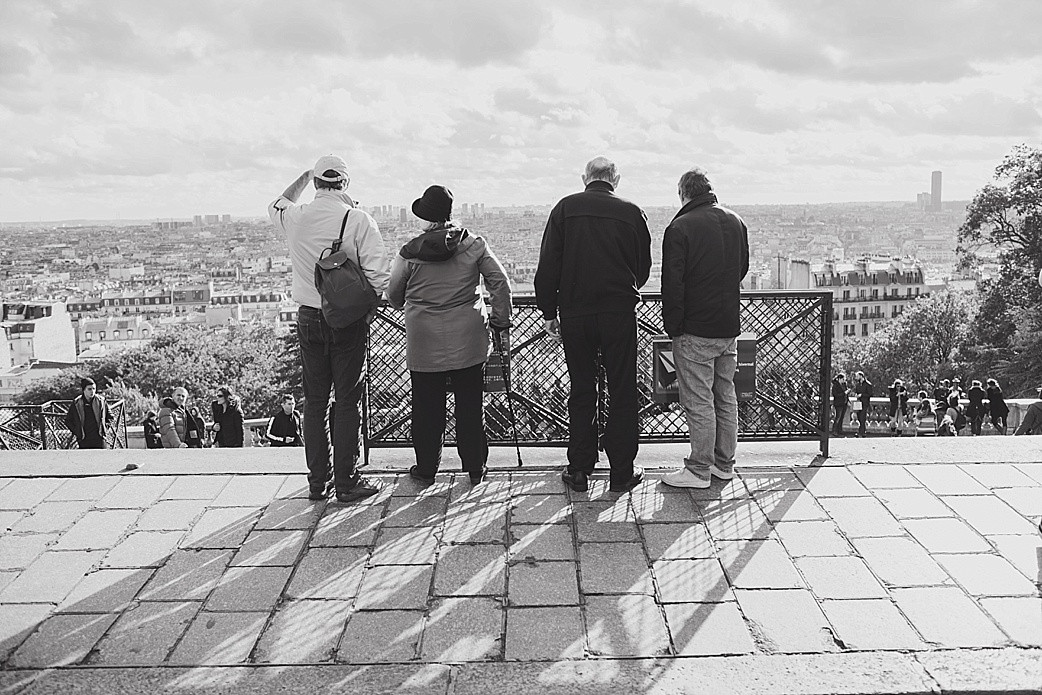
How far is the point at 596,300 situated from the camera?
17.5 feet

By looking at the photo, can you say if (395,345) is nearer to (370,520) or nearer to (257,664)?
(370,520)

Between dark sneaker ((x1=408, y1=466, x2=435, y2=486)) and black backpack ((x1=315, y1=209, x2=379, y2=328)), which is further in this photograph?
dark sneaker ((x1=408, y1=466, x2=435, y2=486))

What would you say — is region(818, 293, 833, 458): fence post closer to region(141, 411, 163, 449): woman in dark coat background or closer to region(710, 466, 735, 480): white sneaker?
region(710, 466, 735, 480): white sneaker

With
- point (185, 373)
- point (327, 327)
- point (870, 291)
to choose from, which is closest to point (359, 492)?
point (327, 327)

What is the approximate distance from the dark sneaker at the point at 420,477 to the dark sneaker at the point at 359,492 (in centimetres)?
29

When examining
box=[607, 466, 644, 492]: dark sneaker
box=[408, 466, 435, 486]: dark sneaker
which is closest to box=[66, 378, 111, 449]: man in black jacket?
box=[408, 466, 435, 486]: dark sneaker

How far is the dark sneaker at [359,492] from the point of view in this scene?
214 inches

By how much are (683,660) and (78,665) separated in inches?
87.1

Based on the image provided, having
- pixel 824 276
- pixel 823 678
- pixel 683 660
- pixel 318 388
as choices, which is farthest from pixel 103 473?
pixel 824 276

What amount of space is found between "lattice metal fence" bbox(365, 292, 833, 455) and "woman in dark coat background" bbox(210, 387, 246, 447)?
16.0ft

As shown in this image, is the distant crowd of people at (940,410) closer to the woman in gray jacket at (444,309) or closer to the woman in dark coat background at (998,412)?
Answer: the woman in dark coat background at (998,412)

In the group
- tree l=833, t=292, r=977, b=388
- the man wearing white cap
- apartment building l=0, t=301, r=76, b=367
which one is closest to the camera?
the man wearing white cap

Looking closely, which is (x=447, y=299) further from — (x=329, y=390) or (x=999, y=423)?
(x=999, y=423)

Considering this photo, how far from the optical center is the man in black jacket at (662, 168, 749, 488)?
5.38 metres
